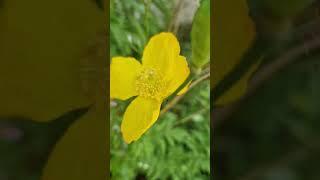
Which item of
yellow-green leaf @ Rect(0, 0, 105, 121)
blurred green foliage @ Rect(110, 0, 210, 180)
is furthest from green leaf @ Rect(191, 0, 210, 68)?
yellow-green leaf @ Rect(0, 0, 105, 121)

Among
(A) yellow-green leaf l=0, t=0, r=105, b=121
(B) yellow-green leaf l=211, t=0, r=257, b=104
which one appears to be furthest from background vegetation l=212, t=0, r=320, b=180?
(A) yellow-green leaf l=0, t=0, r=105, b=121

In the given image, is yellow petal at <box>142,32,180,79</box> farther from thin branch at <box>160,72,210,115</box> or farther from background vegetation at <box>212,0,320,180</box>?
background vegetation at <box>212,0,320,180</box>

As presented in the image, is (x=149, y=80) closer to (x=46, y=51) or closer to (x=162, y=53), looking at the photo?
(x=162, y=53)

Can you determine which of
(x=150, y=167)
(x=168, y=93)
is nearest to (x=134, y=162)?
(x=150, y=167)

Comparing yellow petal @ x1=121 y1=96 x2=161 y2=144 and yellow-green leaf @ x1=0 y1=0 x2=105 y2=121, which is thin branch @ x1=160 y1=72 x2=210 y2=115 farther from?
yellow-green leaf @ x1=0 y1=0 x2=105 y2=121

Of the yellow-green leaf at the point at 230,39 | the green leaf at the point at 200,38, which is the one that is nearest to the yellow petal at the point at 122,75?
the green leaf at the point at 200,38

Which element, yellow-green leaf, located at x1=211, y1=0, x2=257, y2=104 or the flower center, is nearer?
the flower center

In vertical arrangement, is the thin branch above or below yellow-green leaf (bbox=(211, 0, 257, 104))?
below
